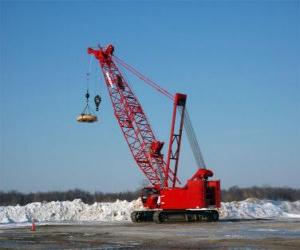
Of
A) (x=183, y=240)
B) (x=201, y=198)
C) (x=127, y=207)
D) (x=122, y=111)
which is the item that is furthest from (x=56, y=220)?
(x=183, y=240)

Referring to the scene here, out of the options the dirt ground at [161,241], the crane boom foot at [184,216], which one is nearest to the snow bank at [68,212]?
the crane boom foot at [184,216]

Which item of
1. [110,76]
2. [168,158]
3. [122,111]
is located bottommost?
[168,158]

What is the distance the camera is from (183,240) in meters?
26.7

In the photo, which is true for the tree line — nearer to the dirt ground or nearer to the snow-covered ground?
the snow-covered ground

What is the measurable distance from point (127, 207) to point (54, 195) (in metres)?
50.7

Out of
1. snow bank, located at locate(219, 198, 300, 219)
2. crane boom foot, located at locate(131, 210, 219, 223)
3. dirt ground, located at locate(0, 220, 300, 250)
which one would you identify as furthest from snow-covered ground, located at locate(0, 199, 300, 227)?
Result: dirt ground, located at locate(0, 220, 300, 250)

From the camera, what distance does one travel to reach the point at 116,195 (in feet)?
345

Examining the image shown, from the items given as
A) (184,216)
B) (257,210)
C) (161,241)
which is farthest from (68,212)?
(161,241)

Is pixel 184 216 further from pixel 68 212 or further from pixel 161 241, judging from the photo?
pixel 161 241

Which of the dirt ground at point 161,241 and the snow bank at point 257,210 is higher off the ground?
the snow bank at point 257,210

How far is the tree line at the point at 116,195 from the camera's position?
95.7m

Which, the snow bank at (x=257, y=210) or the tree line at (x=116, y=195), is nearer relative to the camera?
the snow bank at (x=257, y=210)

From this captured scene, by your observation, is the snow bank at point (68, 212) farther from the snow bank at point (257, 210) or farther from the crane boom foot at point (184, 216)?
the snow bank at point (257, 210)

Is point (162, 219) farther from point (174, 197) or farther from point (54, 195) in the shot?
point (54, 195)
